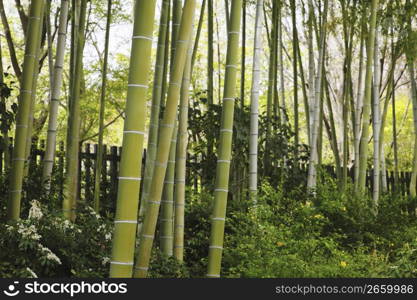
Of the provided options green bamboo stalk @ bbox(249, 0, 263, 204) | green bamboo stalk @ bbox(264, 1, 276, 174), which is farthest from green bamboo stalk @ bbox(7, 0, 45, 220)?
green bamboo stalk @ bbox(264, 1, 276, 174)

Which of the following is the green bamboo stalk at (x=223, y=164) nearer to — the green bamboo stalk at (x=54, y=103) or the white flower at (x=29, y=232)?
the white flower at (x=29, y=232)

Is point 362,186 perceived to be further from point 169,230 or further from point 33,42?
point 33,42

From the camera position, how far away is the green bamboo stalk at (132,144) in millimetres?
2393

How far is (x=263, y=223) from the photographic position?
441 centimetres

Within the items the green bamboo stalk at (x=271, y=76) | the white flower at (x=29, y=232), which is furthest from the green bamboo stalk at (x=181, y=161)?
the green bamboo stalk at (x=271, y=76)

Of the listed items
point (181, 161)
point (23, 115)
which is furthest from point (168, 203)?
point (23, 115)

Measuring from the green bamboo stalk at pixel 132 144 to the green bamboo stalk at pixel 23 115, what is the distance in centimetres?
116

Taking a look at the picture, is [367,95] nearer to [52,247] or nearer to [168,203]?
[168,203]

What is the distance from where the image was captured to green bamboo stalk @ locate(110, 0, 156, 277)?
2.39 metres

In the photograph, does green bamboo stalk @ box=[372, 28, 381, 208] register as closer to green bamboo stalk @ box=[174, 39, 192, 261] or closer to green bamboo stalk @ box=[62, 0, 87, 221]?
green bamboo stalk @ box=[174, 39, 192, 261]

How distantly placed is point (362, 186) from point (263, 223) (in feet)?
5.09

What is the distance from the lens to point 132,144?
7.87 ft

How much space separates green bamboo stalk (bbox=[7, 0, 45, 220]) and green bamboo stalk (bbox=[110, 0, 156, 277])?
3.80ft

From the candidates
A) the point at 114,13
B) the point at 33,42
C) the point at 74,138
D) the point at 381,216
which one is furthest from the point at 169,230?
the point at 114,13
